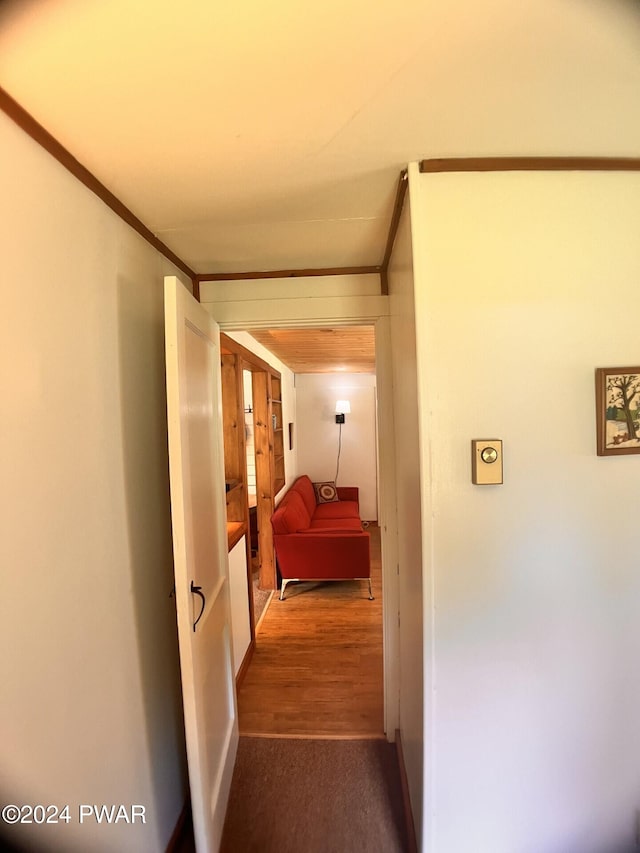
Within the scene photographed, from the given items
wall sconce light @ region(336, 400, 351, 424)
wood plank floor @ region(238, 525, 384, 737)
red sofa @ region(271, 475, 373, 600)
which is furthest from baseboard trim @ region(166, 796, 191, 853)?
wall sconce light @ region(336, 400, 351, 424)

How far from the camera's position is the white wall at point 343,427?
5.98 metres

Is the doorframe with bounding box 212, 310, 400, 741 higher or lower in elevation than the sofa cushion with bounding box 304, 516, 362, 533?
higher

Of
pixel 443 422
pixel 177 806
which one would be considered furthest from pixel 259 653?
pixel 443 422

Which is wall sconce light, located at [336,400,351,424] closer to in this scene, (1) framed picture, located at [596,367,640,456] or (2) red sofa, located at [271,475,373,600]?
(2) red sofa, located at [271,475,373,600]

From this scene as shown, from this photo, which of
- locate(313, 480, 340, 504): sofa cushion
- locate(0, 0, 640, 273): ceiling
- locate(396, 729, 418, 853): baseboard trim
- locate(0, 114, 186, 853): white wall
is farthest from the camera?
locate(313, 480, 340, 504): sofa cushion

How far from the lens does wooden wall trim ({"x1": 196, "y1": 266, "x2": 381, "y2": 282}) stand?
174cm

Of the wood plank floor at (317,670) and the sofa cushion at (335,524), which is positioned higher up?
the sofa cushion at (335,524)

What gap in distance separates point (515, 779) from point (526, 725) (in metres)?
0.18

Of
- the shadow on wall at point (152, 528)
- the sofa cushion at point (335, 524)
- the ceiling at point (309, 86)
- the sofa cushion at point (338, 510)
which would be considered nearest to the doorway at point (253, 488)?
the sofa cushion at point (335, 524)

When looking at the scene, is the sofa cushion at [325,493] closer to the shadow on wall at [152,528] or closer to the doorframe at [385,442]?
the doorframe at [385,442]

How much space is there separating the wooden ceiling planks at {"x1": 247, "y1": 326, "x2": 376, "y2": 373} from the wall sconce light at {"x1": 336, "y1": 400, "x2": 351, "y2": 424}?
0.74 m

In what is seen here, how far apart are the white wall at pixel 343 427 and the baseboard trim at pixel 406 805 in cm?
428

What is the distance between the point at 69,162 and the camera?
0.94m

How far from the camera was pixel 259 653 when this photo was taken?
2.53m
